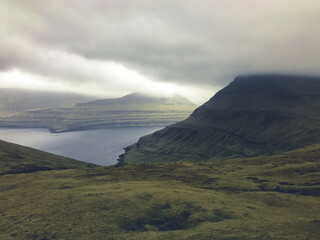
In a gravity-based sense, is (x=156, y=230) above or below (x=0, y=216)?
below

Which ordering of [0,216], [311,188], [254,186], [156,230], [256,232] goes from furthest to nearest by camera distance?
[254,186]
[311,188]
[0,216]
[156,230]
[256,232]

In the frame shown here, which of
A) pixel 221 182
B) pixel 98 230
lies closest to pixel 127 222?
pixel 98 230

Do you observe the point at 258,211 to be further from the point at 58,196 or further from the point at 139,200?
the point at 58,196

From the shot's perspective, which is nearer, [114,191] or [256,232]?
[256,232]

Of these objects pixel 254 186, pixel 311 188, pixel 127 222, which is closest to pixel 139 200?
pixel 127 222

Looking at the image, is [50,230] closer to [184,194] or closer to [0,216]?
[0,216]

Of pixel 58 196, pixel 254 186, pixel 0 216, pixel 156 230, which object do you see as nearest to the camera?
pixel 156 230

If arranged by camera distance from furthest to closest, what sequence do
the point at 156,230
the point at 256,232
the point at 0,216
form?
the point at 0,216 < the point at 156,230 < the point at 256,232
